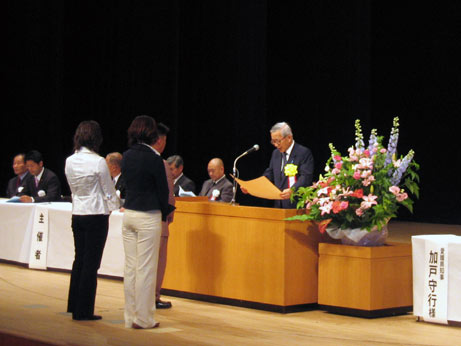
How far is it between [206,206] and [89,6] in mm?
7141

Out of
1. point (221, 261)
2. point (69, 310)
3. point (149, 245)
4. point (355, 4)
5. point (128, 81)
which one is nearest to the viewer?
point (149, 245)

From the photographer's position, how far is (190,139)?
1196cm

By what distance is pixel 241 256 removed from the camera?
5.54m

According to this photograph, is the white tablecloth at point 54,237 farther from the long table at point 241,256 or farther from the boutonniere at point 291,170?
the boutonniere at point 291,170

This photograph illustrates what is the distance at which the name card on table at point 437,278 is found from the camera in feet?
15.9

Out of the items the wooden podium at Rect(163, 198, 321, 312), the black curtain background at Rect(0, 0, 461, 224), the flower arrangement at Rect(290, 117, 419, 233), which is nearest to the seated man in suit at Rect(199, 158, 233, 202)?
the wooden podium at Rect(163, 198, 321, 312)

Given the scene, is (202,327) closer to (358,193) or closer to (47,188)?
(358,193)

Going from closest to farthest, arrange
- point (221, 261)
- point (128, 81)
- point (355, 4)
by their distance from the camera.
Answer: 1. point (221, 261)
2. point (355, 4)
3. point (128, 81)

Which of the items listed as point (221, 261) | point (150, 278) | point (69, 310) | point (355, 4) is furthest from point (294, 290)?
point (355, 4)

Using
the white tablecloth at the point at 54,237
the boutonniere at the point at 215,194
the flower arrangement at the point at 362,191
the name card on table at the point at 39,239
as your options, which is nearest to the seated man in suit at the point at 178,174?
the boutonniere at the point at 215,194

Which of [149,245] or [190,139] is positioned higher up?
[190,139]

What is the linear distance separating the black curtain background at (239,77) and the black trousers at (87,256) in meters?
6.03

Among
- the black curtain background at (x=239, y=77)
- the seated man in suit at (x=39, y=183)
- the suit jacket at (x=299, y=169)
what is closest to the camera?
the suit jacket at (x=299, y=169)

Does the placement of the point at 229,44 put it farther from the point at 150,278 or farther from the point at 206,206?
the point at 150,278
